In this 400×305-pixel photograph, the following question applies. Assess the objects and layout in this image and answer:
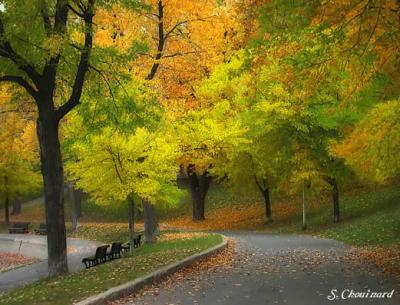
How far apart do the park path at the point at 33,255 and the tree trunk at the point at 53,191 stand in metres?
2.94

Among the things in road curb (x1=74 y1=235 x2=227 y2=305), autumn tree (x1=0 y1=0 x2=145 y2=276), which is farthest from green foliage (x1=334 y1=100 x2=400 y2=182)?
autumn tree (x1=0 y1=0 x2=145 y2=276)

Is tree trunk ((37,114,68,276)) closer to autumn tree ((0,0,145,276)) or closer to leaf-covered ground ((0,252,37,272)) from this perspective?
autumn tree ((0,0,145,276))

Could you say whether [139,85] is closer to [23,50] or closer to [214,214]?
[23,50]

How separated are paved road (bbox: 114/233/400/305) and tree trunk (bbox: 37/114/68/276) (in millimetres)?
3628

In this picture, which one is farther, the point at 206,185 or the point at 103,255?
the point at 206,185

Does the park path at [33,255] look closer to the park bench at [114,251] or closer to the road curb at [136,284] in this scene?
the park bench at [114,251]

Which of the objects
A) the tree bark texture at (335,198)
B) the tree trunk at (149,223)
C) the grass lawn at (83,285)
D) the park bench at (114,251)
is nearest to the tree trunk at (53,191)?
the grass lawn at (83,285)

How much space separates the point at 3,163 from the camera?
38719 millimetres

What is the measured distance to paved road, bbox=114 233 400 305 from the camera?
8312 mm

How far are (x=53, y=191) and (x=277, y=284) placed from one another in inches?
233

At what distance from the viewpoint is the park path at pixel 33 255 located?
16.3 meters

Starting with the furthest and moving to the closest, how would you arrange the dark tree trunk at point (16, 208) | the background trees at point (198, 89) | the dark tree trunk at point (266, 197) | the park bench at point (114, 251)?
the dark tree trunk at point (16, 208) < the dark tree trunk at point (266, 197) < the park bench at point (114, 251) < the background trees at point (198, 89)

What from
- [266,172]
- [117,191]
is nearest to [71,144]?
[117,191]

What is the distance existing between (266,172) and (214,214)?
28.9ft
